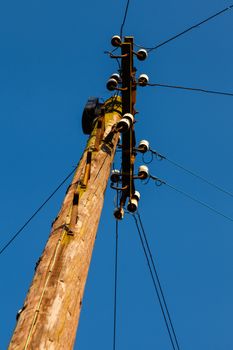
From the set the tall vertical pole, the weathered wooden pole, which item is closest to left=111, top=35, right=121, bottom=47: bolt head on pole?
the tall vertical pole

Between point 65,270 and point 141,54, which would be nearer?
point 65,270

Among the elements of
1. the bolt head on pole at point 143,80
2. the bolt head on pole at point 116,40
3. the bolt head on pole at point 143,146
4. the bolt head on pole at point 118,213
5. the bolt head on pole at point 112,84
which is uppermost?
the bolt head on pole at point 116,40

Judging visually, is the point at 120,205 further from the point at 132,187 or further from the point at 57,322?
the point at 57,322

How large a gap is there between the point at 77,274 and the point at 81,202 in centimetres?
94

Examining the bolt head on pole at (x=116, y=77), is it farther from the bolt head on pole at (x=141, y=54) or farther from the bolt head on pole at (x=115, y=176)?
the bolt head on pole at (x=115, y=176)

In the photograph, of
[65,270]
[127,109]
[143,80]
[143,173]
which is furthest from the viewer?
[143,80]

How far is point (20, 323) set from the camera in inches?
118

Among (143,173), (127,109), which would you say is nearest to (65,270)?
(143,173)

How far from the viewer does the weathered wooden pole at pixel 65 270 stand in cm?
288

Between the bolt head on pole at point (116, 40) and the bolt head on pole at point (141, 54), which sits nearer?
Answer: the bolt head on pole at point (116, 40)

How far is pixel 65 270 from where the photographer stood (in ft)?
11.1

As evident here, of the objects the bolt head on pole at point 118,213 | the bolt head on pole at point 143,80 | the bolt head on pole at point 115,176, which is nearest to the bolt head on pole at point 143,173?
the bolt head on pole at point 115,176

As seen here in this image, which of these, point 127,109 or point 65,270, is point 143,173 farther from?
point 65,270

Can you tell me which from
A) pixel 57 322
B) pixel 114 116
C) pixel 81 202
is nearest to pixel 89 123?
pixel 114 116
